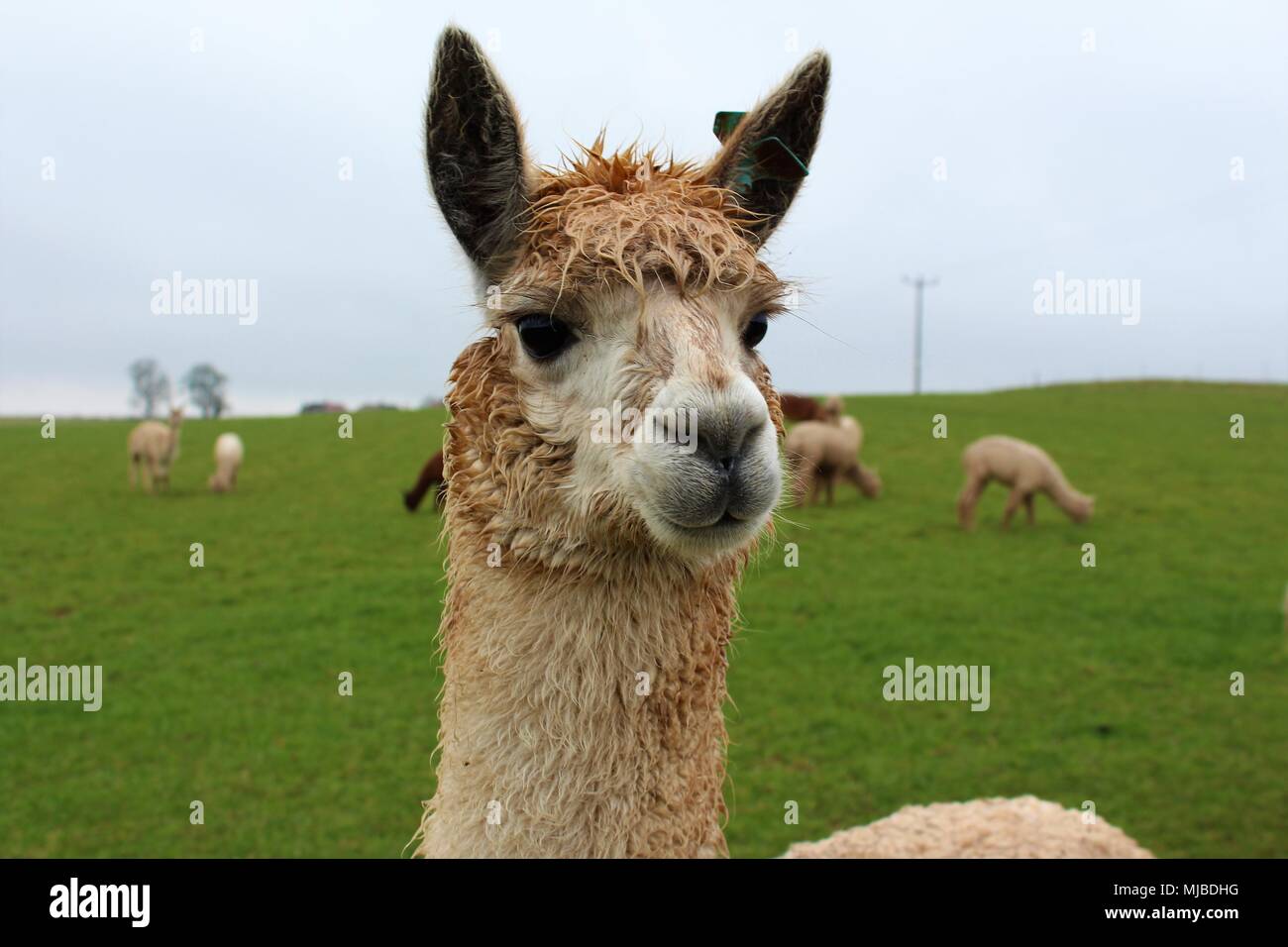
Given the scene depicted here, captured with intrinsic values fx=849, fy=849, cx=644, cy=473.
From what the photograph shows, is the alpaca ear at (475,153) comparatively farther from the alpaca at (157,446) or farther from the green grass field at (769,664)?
the alpaca at (157,446)

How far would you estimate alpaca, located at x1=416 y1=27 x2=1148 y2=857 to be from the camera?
2.23 metres

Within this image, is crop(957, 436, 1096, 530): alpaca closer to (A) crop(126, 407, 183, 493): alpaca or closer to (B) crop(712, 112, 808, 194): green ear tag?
(B) crop(712, 112, 808, 194): green ear tag

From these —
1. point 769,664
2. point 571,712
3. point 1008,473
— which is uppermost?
point 1008,473

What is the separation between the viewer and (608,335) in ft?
7.61

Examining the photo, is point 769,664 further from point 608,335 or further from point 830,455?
point 830,455

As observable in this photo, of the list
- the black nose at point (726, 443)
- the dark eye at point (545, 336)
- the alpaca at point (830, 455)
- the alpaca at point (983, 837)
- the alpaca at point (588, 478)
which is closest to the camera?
the black nose at point (726, 443)

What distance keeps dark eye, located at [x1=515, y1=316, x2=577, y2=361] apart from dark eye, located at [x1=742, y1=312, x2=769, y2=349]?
1.82ft

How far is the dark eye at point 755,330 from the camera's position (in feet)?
8.45

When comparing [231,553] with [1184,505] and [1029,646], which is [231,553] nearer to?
[1029,646]

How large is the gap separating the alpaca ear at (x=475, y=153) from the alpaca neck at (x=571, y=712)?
0.90 m

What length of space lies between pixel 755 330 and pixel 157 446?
27.4 metres

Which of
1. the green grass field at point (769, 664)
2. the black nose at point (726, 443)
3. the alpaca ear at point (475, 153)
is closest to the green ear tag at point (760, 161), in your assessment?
the alpaca ear at point (475, 153)

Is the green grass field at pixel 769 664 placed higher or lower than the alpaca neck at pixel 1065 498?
lower

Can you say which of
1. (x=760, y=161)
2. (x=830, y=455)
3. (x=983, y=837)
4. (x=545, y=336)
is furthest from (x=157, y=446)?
(x=760, y=161)
